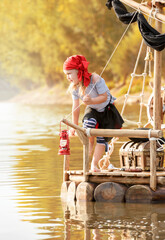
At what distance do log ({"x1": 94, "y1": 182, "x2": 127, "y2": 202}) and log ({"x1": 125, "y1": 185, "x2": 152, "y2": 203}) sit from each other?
0.07m

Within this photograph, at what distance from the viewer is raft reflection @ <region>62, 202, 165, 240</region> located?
6027mm

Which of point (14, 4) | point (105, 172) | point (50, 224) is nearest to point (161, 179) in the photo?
point (105, 172)

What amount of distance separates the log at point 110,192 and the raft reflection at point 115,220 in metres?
0.09

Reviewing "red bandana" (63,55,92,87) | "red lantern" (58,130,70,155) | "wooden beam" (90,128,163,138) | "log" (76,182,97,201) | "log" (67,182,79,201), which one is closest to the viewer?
"wooden beam" (90,128,163,138)

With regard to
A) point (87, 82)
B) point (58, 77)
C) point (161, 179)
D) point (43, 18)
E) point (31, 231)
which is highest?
point (43, 18)

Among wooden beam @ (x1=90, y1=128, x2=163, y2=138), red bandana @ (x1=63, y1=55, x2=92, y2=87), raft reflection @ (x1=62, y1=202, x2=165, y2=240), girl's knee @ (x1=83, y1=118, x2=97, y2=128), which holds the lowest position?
raft reflection @ (x1=62, y1=202, x2=165, y2=240)

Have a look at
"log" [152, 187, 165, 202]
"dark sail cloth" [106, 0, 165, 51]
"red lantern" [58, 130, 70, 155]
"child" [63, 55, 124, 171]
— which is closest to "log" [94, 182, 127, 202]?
"log" [152, 187, 165, 202]

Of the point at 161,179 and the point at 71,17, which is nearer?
the point at 161,179

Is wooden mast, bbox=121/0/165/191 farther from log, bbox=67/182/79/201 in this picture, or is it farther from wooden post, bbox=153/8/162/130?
log, bbox=67/182/79/201

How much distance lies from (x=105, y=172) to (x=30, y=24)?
54.6 metres

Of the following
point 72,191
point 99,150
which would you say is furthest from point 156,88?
point 72,191

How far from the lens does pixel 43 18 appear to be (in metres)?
56.4

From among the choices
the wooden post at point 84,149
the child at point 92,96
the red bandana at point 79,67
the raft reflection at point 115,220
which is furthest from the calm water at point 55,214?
the red bandana at point 79,67

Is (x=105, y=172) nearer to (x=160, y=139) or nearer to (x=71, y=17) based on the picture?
(x=160, y=139)
